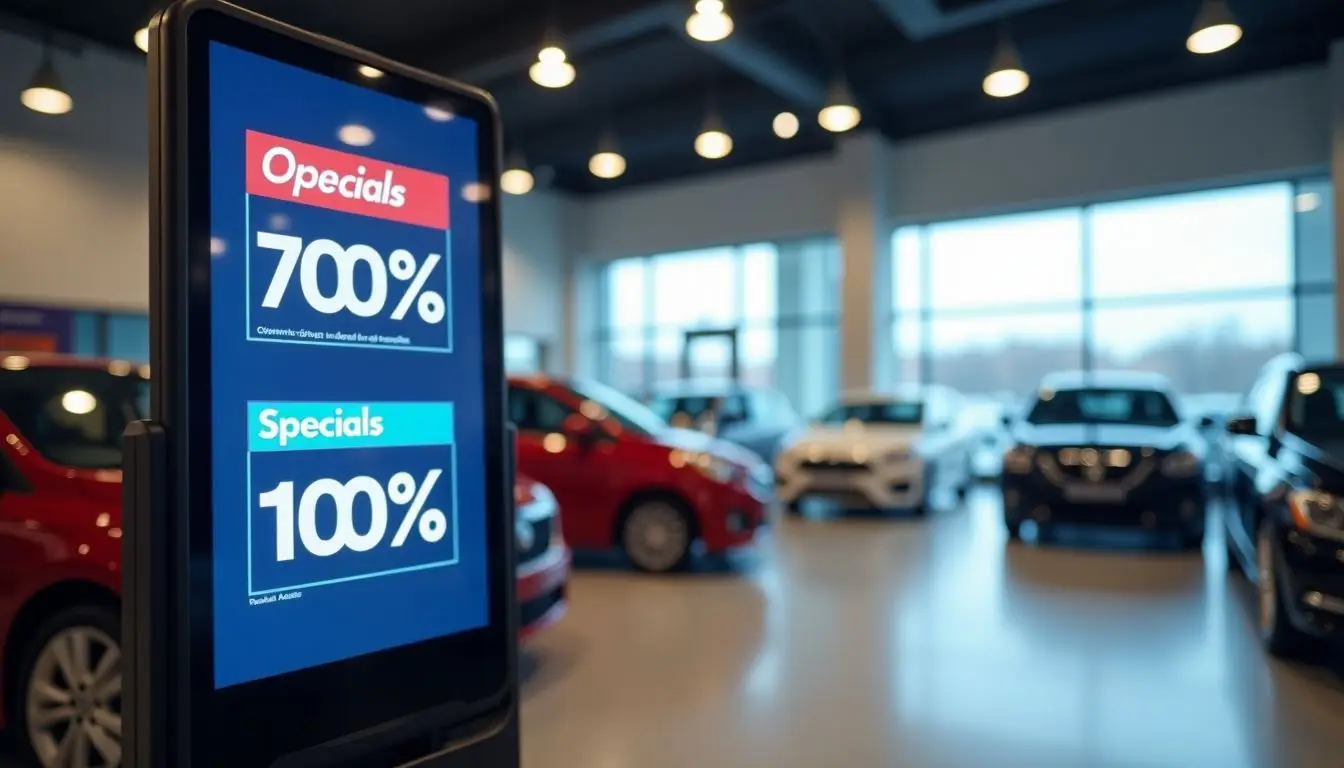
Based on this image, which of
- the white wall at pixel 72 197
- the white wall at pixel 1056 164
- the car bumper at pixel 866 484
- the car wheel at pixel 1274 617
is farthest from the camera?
the white wall at pixel 1056 164

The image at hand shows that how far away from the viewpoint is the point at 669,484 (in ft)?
18.4

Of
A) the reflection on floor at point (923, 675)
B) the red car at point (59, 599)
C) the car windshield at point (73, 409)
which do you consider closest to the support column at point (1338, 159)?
the reflection on floor at point (923, 675)

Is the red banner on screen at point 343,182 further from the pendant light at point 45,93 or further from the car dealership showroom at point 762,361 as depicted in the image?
the pendant light at point 45,93

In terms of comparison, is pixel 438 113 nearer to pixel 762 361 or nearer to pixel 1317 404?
pixel 1317 404

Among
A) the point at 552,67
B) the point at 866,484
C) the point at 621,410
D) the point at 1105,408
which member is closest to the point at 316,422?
the point at 621,410

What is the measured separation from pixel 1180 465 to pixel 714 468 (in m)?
3.29

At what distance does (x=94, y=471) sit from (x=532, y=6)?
6.14m

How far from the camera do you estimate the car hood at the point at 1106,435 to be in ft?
20.5

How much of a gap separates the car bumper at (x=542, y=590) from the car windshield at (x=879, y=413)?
5.60 meters

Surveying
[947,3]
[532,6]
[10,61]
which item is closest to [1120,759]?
[947,3]

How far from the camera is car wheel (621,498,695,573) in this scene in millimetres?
5664

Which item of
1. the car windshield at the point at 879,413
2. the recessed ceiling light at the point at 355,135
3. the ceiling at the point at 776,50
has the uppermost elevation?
the ceiling at the point at 776,50

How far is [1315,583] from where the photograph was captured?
3.39 m

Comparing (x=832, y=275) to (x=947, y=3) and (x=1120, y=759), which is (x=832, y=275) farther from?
(x=1120, y=759)
